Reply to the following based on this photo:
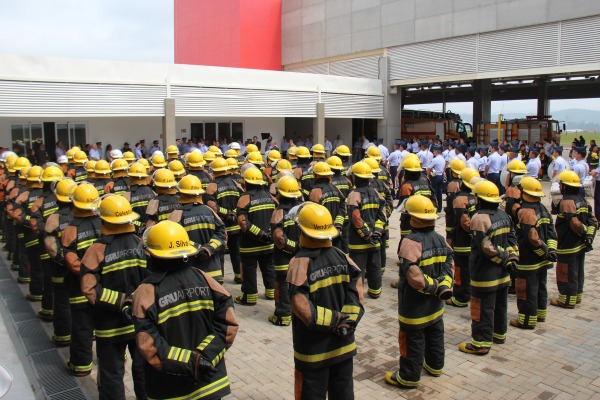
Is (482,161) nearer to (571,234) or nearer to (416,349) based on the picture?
(571,234)

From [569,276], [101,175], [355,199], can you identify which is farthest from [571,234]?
[101,175]

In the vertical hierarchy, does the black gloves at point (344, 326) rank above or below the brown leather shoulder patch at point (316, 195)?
below

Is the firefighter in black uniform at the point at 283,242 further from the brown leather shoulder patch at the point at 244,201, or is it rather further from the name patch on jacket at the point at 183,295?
the name patch on jacket at the point at 183,295

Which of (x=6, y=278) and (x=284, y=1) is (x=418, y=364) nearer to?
A: (x=6, y=278)

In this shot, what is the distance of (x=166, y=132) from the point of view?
787 inches

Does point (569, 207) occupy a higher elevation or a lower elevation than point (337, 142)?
lower

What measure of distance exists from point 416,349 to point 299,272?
6.07ft

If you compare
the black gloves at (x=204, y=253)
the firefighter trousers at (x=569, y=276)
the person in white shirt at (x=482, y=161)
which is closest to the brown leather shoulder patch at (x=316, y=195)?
the black gloves at (x=204, y=253)

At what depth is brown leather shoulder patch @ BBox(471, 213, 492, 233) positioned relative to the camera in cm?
596

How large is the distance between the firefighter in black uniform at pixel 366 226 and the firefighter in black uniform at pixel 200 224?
2108 mm

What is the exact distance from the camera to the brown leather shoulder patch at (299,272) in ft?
13.1

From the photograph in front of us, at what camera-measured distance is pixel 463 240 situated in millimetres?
7656

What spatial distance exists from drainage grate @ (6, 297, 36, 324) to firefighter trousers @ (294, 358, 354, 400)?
196 inches

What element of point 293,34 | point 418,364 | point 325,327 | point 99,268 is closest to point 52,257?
point 99,268
